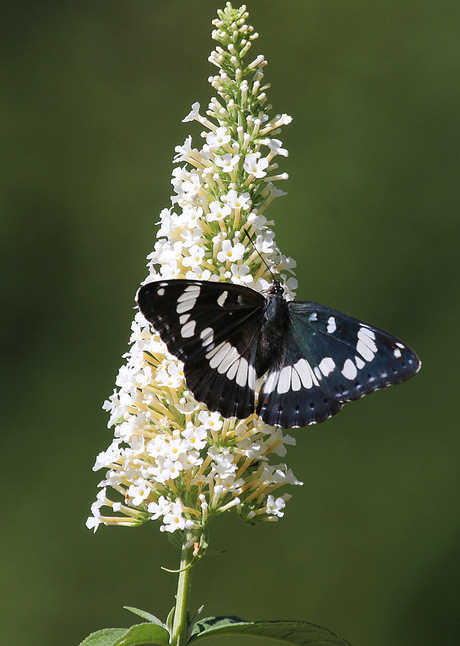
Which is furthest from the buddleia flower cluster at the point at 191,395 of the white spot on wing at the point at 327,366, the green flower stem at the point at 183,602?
the white spot on wing at the point at 327,366

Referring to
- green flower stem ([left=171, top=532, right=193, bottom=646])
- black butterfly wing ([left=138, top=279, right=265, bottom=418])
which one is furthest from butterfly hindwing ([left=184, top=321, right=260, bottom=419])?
green flower stem ([left=171, top=532, right=193, bottom=646])

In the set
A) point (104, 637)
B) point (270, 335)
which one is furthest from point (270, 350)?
point (104, 637)

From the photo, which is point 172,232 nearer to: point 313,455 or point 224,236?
point 224,236

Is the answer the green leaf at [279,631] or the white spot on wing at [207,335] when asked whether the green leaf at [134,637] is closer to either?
the green leaf at [279,631]

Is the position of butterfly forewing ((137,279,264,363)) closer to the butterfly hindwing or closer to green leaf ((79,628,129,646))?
the butterfly hindwing

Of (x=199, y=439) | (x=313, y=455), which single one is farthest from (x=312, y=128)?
(x=199, y=439)

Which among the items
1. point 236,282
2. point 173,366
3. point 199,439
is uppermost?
point 236,282
